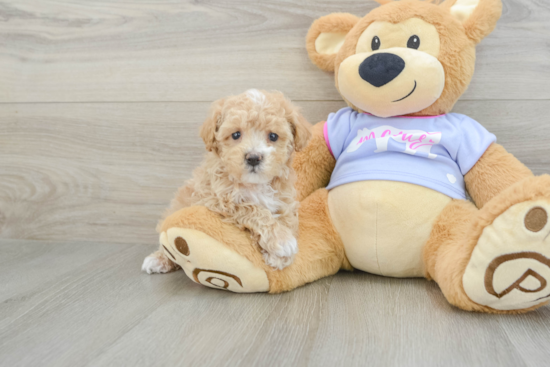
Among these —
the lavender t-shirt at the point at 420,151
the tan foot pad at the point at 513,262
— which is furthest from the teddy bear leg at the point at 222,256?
the tan foot pad at the point at 513,262

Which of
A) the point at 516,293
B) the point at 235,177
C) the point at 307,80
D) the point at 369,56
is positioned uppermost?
the point at 369,56

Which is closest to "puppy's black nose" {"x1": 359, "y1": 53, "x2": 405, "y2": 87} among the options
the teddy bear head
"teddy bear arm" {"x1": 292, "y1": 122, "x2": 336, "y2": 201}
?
the teddy bear head

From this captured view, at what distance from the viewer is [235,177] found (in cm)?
100

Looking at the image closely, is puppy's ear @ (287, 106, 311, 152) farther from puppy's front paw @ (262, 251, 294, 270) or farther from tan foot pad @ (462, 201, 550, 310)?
tan foot pad @ (462, 201, 550, 310)

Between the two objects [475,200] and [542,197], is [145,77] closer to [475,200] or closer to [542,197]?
[475,200]

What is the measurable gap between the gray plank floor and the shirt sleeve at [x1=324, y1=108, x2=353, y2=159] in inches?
14.5

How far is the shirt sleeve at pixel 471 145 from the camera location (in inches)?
42.9

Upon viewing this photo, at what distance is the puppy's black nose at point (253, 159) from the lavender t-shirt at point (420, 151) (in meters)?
0.30

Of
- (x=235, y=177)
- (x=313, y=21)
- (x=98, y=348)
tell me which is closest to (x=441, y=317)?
(x=235, y=177)

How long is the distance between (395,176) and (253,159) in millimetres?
385

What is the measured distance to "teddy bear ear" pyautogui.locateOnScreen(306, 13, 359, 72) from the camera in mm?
1222

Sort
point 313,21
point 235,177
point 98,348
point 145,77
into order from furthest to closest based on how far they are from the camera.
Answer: point 145,77
point 313,21
point 235,177
point 98,348

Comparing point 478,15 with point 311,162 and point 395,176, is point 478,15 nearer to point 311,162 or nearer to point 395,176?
point 395,176

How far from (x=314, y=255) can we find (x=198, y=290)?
12.5 inches
